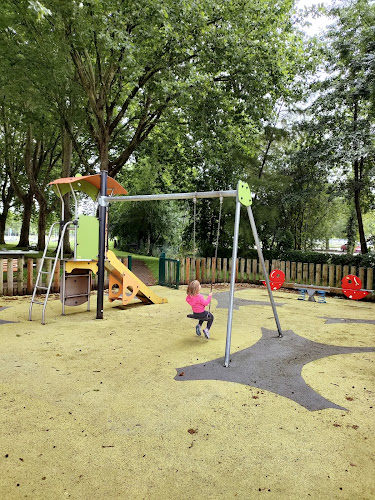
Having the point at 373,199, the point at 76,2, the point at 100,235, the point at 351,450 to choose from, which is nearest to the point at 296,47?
the point at 373,199

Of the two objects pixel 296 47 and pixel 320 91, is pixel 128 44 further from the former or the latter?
pixel 320 91

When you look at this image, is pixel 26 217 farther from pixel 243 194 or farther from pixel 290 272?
pixel 243 194

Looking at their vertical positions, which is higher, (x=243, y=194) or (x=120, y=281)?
(x=243, y=194)

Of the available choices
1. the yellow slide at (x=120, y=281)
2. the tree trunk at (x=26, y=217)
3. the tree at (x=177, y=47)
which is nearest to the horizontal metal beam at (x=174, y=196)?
the yellow slide at (x=120, y=281)

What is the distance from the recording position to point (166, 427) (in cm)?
260

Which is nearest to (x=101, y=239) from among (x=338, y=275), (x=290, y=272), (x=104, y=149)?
(x=104, y=149)

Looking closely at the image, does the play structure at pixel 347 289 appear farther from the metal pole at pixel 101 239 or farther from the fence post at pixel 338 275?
the metal pole at pixel 101 239

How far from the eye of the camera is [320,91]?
505 inches

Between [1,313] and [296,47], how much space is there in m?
12.4

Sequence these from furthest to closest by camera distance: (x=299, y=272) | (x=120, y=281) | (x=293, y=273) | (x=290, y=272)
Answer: (x=290, y=272), (x=293, y=273), (x=299, y=272), (x=120, y=281)

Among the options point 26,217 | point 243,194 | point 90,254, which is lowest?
point 90,254

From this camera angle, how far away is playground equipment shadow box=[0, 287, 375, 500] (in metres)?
1.98

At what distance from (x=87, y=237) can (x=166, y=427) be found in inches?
185

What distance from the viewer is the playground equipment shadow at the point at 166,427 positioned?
198 cm
